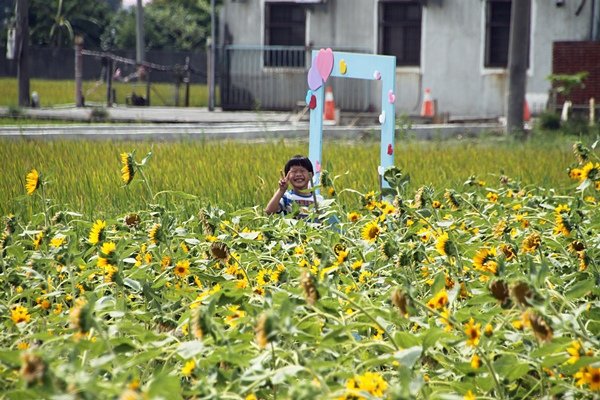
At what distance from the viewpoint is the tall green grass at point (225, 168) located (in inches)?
317

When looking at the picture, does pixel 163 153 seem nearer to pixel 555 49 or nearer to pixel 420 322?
pixel 420 322

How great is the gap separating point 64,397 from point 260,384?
78cm

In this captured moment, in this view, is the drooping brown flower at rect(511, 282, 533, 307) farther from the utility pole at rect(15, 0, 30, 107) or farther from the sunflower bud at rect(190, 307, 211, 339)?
the utility pole at rect(15, 0, 30, 107)

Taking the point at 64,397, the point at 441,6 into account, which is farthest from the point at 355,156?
the point at 441,6

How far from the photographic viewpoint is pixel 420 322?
3.66m

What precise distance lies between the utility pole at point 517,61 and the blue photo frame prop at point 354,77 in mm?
9315

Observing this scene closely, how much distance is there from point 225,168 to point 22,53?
49.9ft

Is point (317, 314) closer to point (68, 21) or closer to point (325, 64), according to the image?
point (325, 64)

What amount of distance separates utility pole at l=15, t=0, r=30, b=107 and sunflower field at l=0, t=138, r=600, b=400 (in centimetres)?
1806

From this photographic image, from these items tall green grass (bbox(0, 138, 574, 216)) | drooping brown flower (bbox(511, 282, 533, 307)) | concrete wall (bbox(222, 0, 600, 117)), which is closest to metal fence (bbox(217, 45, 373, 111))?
concrete wall (bbox(222, 0, 600, 117))

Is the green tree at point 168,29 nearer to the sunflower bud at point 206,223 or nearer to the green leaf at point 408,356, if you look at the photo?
the sunflower bud at point 206,223

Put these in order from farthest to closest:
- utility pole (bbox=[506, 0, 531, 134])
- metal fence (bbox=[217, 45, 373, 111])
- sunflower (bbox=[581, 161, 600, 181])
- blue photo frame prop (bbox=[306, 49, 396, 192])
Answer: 1. metal fence (bbox=[217, 45, 373, 111])
2. utility pole (bbox=[506, 0, 531, 134])
3. blue photo frame prop (bbox=[306, 49, 396, 192])
4. sunflower (bbox=[581, 161, 600, 181])

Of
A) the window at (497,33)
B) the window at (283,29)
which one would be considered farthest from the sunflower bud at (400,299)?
the window at (283,29)

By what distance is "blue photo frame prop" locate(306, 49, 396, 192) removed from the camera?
745 cm
